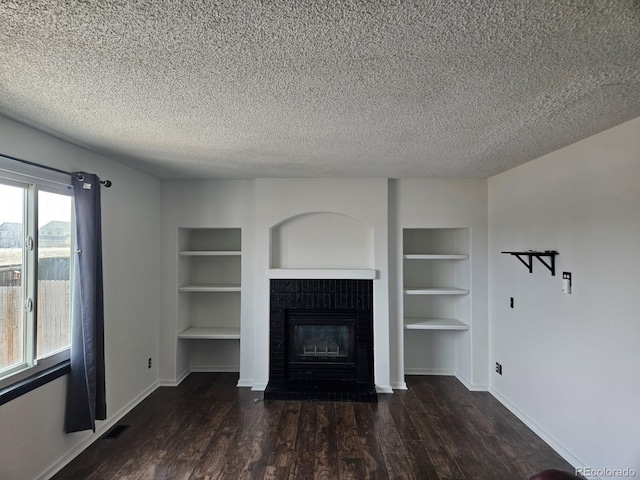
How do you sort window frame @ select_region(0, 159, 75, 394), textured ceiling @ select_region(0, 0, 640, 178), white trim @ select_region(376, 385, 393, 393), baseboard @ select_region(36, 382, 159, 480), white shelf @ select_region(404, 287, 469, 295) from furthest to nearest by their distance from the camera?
white shelf @ select_region(404, 287, 469, 295) < white trim @ select_region(376, 385, 393, 393) < baseboard @ select_region(36, 382, 159, 480) < window frame @ select_region(0, 159, 75, 394) < textured ceiling @ select_region(0, 0, 640, 178)

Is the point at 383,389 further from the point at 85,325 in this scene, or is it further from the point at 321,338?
the point at 85,325

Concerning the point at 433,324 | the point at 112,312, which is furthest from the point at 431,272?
the point at 112,312

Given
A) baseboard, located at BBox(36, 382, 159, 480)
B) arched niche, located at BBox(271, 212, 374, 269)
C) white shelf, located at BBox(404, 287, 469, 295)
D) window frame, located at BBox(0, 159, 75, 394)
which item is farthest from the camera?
arched niche, located at BBox(271, 212, 374, 269)

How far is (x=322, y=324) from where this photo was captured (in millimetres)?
4031

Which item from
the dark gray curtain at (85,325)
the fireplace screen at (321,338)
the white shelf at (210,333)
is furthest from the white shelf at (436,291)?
the dark gray curtain at (85,325)

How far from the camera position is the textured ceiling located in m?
1.14

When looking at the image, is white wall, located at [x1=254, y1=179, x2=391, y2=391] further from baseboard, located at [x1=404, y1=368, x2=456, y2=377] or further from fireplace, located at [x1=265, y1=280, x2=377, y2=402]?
baseboard, located at [x1=404, y1=368, x2=456, y2=377]

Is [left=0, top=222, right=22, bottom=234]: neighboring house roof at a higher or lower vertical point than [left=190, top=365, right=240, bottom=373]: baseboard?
higher

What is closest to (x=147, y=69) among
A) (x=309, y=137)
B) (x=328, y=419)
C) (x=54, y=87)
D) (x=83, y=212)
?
(x=54, y=87)

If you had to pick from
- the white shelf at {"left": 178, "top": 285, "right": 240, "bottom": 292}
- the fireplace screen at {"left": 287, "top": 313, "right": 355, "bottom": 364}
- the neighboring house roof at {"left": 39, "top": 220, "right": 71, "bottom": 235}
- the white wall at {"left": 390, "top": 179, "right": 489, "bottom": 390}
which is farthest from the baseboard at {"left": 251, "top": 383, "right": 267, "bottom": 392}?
the neighboring house roof at {"left": 39, "top": 220, "right": 71, "bottom": 235}

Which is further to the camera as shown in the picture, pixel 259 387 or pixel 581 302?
pixel 259 387

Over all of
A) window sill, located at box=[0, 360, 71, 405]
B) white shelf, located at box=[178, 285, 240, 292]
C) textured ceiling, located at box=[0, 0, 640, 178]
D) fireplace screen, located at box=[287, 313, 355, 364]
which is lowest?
fireplace screen, located at box=[287, 313, 355, 364]

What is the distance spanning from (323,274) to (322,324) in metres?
0.62

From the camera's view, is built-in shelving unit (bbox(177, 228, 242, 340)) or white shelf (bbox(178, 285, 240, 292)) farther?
built-in shelving unit (bbox(177, 228, 242, 340))
